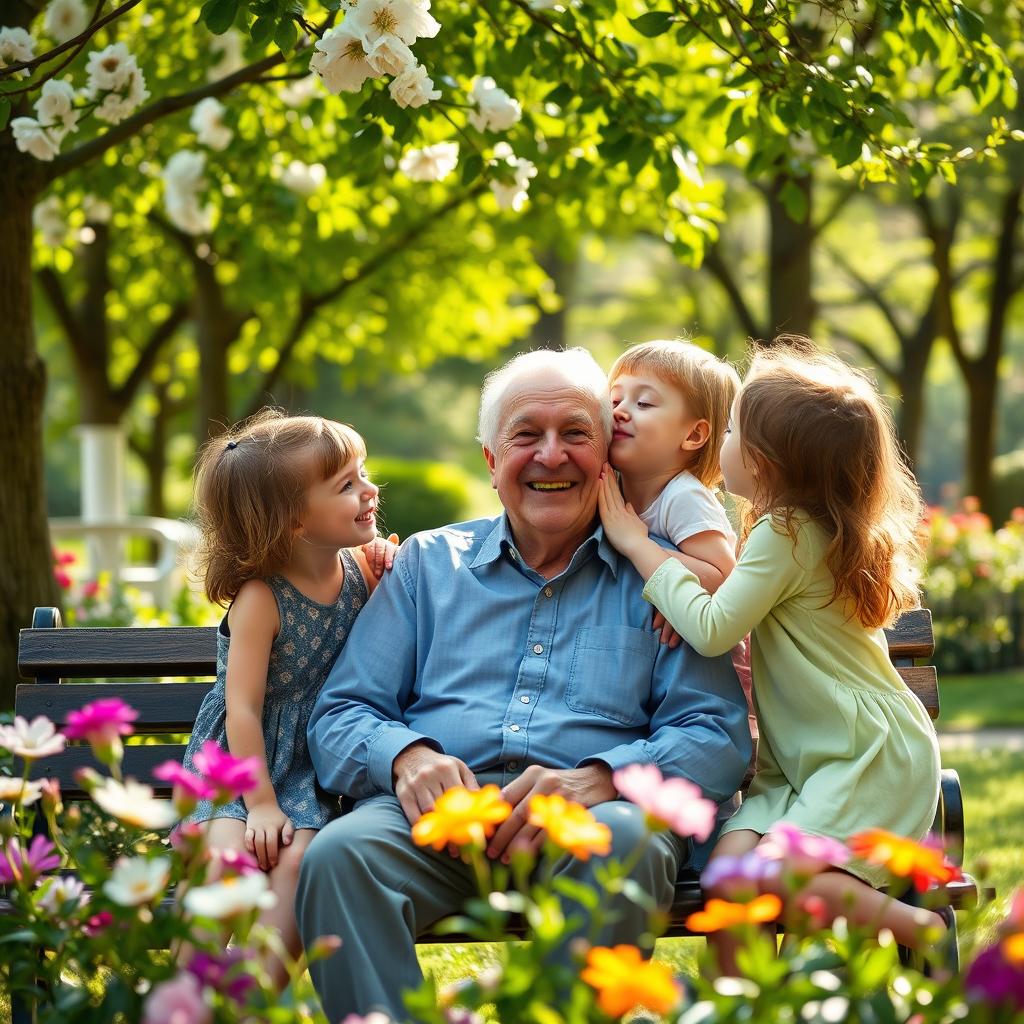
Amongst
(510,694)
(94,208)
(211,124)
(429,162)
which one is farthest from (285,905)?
(94,208)

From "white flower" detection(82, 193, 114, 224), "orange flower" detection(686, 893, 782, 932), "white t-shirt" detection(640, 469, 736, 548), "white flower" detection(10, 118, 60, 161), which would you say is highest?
"white flower" detection(82, 193, 114, 224)

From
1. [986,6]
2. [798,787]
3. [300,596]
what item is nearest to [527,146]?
[300,596]

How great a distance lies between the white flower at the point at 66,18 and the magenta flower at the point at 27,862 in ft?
10.1

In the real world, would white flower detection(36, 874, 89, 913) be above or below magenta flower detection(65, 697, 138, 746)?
below

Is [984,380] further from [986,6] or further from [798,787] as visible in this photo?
[798,787]

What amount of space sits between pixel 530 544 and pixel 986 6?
6059mm

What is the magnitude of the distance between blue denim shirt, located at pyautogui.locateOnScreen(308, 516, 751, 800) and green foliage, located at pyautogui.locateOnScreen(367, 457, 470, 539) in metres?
16.1

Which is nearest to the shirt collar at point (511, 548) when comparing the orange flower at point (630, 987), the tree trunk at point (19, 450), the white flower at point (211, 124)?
the orange flower at point (630, 987)

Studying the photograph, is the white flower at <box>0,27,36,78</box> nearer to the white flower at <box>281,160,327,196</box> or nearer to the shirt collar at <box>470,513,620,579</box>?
the shirt collar at <box>470,513,620,579</box>

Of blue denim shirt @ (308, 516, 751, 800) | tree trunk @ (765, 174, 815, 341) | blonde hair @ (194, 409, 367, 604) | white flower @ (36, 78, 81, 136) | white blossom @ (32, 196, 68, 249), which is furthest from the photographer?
tree trunk @ (765, 174, 815, 341)

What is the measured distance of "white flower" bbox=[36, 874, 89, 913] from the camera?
6.89 feet

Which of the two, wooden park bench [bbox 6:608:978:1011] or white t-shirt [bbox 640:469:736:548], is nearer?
white t-shirt [bbox 640:469:736:548]

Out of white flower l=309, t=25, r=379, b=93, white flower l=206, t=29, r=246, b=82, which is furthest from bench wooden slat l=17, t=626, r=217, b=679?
white flower l=206, t=29, r=246, b=82

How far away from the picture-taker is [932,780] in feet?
9.66
